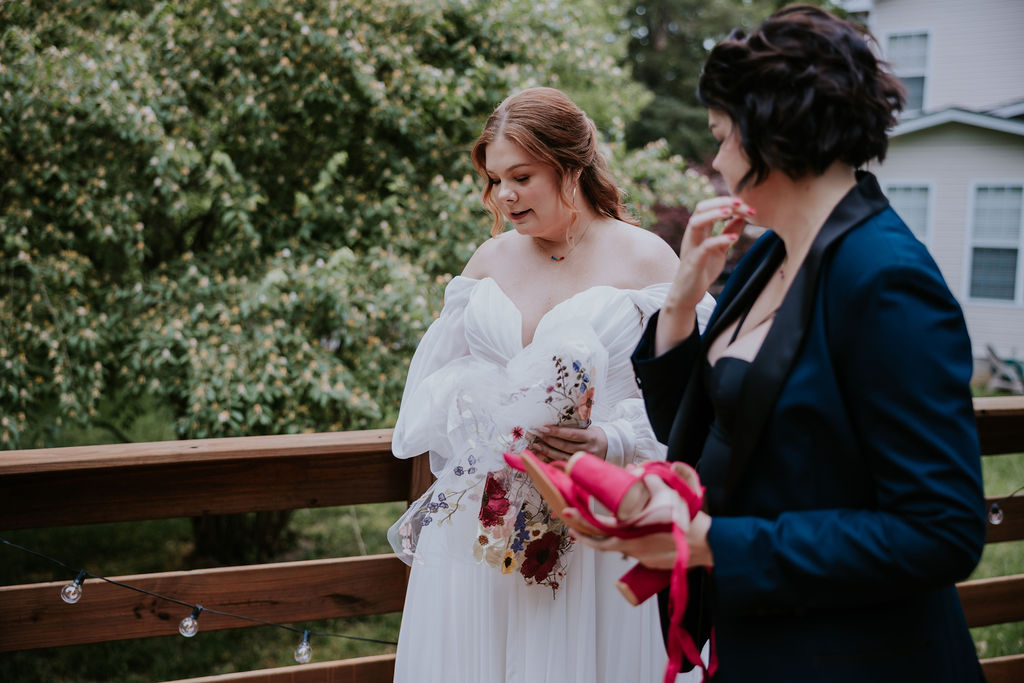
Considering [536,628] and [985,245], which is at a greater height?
[985,245]

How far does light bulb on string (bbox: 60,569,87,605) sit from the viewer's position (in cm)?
203

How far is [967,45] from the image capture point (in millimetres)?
12719

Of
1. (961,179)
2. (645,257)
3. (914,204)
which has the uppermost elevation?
(961,179)

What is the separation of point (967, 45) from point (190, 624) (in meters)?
14.4

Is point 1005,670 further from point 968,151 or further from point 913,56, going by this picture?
point 913,56

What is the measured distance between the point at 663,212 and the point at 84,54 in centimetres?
699

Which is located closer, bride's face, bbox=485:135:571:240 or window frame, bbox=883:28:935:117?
bride's face, bbox=485:135:571:240

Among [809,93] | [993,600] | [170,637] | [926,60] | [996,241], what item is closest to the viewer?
[809,93]

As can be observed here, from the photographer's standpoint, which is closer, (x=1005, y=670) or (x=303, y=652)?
(x=303, y=652)

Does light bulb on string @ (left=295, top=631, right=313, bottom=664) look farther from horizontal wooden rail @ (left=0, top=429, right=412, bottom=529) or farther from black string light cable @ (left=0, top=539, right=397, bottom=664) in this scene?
horizontal wooden rail @ (left=0, top=429, right=412, bottom=529)

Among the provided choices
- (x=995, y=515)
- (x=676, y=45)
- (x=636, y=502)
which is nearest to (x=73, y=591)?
(x=636, y=502)

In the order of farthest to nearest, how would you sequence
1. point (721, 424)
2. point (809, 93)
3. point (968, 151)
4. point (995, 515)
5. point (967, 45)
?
1. point (967, 45)
2. point (968, 151)
3. point (995, 515)
4. point (721, 424)
5. point (809, 93)

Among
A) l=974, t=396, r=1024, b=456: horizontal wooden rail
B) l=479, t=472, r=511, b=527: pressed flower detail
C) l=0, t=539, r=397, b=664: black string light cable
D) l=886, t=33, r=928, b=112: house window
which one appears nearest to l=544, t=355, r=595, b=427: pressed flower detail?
l=479, t=472, r=511, b=527: pressed flower detail

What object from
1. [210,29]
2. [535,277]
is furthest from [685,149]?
[535,277]
